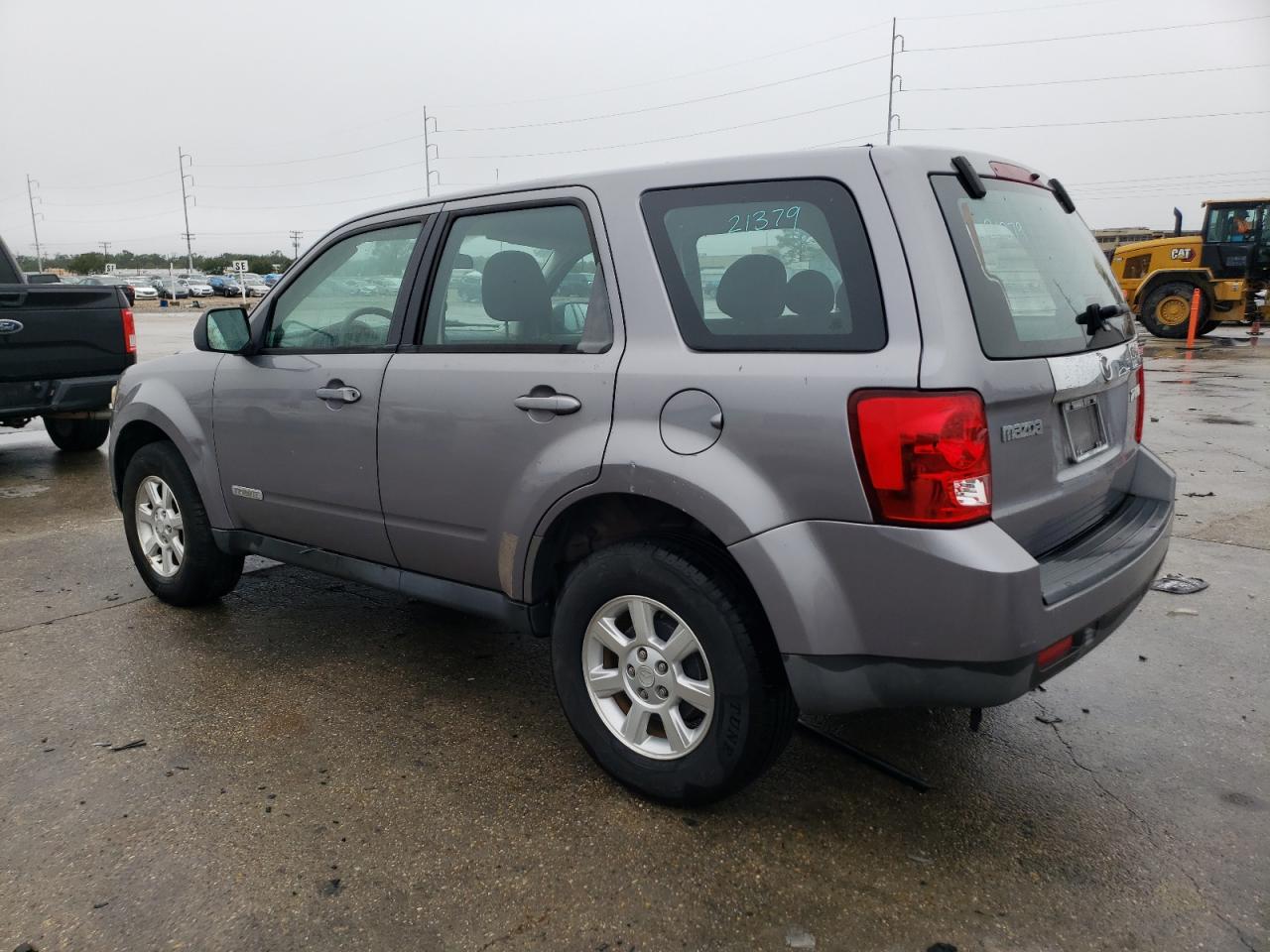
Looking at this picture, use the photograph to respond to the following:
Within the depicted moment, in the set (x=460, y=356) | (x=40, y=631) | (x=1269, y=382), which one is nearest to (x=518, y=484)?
(x=460, y=356)

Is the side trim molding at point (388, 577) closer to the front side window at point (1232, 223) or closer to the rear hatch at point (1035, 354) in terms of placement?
the rear hatch at point (1035, 354)

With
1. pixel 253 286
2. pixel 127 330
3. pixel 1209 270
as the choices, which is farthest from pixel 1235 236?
pixel 253 286

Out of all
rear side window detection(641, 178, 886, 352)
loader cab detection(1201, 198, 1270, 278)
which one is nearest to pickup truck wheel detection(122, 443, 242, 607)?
rear side window detection(641, 178, 886, 352)

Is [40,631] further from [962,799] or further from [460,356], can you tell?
[962,799]

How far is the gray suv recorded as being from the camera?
2324mm

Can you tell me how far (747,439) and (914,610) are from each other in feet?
1.92

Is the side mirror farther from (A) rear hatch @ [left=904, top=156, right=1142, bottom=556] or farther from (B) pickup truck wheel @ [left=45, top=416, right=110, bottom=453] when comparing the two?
(B) pickup truck wheel @ [left=45, top=416, right=110, bottom=453]

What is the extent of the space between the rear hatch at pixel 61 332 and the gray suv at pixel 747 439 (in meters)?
5.03

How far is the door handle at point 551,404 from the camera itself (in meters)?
2.84

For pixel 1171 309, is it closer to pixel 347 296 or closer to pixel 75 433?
pixel 75 433

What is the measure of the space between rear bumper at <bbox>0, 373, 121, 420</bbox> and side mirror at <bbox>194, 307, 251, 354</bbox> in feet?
14.8

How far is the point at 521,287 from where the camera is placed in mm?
3156

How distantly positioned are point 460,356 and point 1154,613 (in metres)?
3.29

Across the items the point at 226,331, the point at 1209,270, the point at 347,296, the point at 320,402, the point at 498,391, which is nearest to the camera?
the point at 498,391
